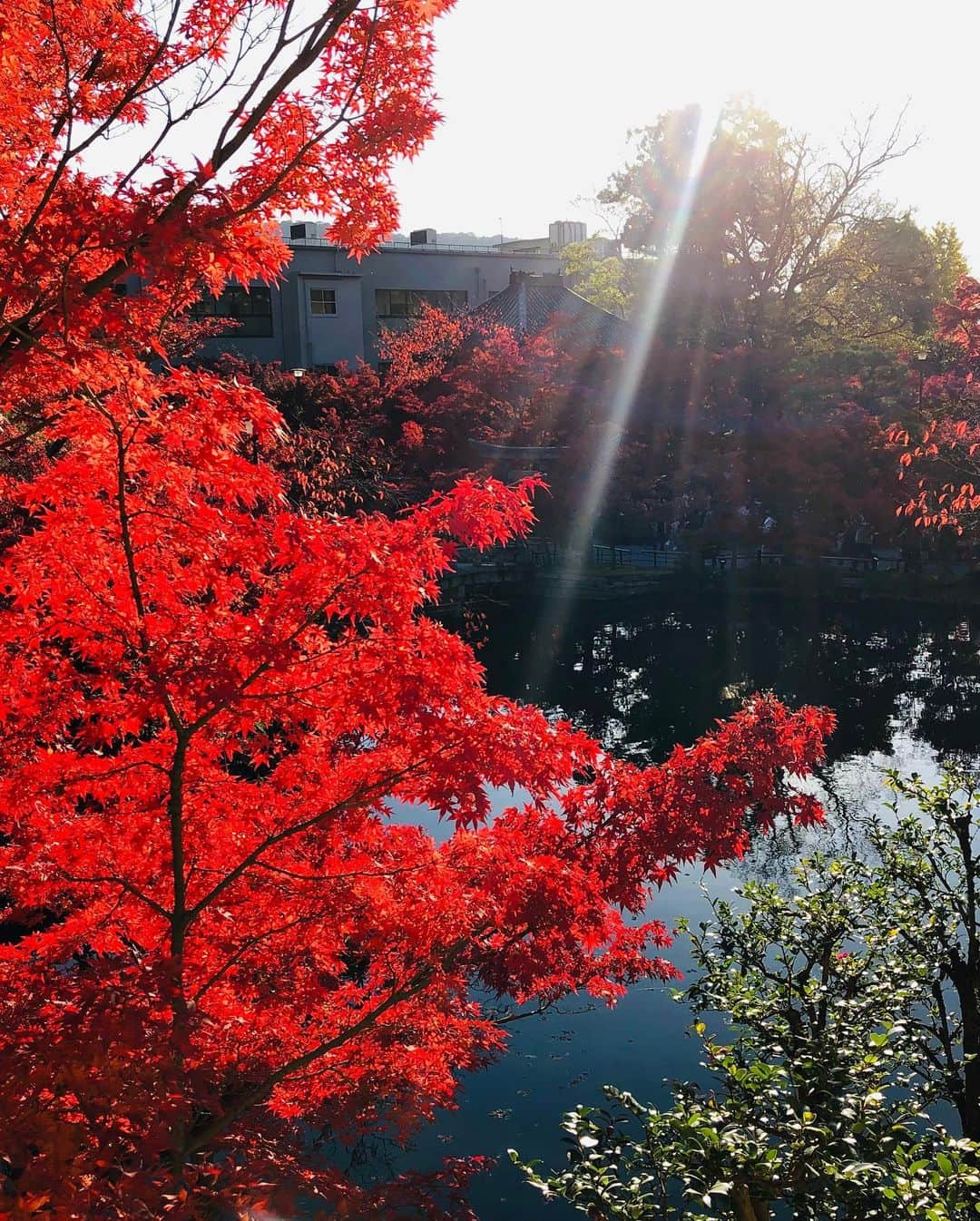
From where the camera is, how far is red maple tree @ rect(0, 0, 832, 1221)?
456 centimetres

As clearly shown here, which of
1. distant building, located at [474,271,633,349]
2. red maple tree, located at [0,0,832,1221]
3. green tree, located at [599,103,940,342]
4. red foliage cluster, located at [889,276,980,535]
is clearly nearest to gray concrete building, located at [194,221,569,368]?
distant building, located at [474,271,633,349]

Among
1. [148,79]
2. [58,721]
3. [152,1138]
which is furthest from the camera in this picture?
[148,79]

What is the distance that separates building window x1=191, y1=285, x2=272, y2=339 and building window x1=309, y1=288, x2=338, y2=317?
1741 mm

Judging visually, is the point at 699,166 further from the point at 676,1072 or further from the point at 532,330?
the point at 676,1072

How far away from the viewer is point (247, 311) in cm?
4441

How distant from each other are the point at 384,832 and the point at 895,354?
86.0 feet

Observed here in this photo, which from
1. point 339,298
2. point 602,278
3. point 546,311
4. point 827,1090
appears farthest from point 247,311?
point 827,1090

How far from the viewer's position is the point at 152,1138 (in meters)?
4.30

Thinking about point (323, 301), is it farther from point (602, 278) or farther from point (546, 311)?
point (602, 278)

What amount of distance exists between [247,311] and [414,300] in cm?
783

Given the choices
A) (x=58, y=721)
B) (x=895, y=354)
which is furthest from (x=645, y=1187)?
(x=895, y=354)

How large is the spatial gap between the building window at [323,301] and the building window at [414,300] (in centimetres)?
273

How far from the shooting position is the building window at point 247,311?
43469mm

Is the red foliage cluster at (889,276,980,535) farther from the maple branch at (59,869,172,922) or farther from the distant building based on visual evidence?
the distant building
